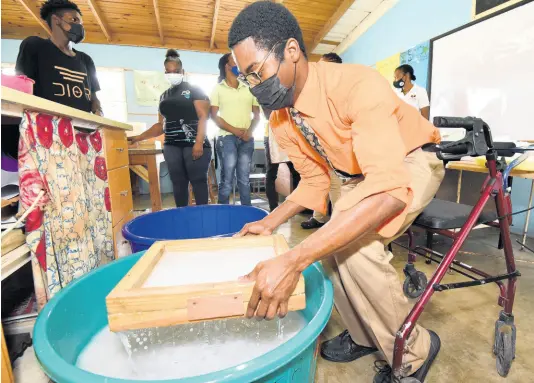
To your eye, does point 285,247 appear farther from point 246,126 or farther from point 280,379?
point 246,126

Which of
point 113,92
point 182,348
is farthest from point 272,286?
point 113,92

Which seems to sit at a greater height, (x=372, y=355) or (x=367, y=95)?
(x=367, y=95)

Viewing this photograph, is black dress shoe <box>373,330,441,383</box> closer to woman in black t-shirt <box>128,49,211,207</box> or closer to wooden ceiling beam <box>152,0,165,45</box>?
woman in black t-shirt <box>128,49,211,207</box>

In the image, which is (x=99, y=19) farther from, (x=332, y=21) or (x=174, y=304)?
(x=174, y=304)

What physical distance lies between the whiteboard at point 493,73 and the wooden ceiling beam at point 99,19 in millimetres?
4498

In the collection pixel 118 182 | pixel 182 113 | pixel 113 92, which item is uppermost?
pixel 113 92

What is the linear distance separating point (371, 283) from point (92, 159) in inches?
47.3

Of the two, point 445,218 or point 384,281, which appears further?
point 445,218

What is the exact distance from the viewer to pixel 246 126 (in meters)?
2.40

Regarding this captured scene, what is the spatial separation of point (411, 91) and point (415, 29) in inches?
35.9

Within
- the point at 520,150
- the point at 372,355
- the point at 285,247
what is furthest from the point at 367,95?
the point at 372,355

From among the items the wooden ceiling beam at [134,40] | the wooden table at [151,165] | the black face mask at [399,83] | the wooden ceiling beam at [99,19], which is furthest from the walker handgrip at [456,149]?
the wooden ceiling beam at [134,40]

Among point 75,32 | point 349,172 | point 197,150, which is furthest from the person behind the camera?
point 197,150

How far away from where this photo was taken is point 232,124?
2.36m
